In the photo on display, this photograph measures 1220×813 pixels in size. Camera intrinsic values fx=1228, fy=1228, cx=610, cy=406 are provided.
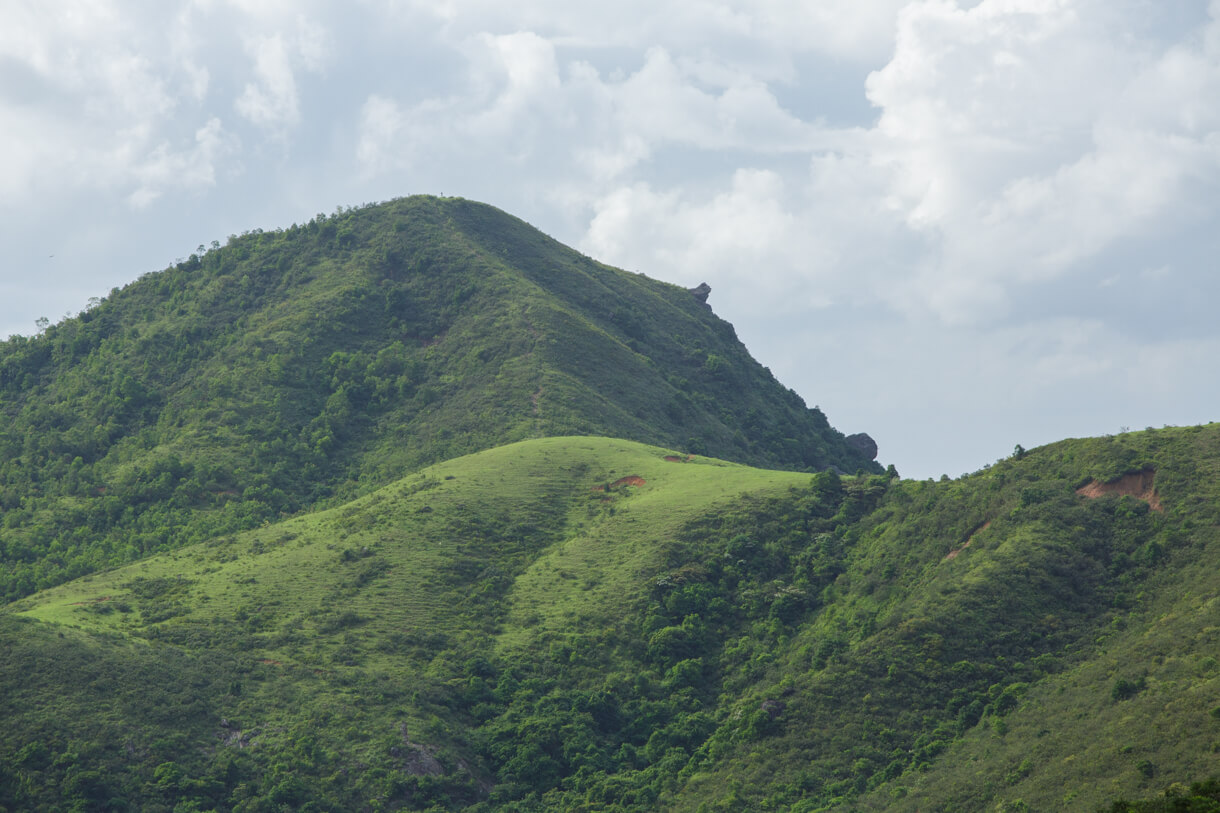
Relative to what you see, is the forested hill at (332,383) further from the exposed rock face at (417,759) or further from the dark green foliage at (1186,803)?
the dark green foliage at (1186,803)

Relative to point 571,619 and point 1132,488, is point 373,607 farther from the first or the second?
point 1132,488

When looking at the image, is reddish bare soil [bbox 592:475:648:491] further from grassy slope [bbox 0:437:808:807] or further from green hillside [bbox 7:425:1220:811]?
green hillside [bbox 7:425:1220:811]

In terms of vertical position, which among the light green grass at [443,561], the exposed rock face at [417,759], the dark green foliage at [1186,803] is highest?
the light green grass at [443,561]

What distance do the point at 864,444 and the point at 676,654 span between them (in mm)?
92409

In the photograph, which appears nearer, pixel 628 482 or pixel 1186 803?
pixel 1186 803

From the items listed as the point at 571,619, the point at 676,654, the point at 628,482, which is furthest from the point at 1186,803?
the point at 628,482

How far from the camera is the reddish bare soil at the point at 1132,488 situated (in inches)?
2795

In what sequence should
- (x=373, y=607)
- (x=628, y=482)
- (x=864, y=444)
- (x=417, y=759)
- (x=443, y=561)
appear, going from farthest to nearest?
1. (x=864, y=444)
2. (x=628, y=482)
3. (x=443, y=561)
4. (x=373, y=607)
5. (x=417, y=759)

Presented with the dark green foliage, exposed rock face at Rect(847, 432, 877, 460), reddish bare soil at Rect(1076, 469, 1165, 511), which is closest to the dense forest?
the dark green foliage

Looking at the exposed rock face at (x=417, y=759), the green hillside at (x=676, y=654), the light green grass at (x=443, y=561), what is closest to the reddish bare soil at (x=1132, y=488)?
the green hillside at (x=676, y=654)

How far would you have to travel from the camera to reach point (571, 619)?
7812 centimetres

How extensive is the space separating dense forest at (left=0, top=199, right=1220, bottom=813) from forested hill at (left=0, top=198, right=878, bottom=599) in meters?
0.67

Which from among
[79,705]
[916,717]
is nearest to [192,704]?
[79,705]

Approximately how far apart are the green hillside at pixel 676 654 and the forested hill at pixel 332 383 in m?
22.4
